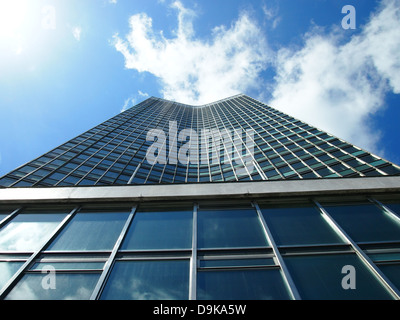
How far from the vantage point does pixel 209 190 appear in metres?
9.59

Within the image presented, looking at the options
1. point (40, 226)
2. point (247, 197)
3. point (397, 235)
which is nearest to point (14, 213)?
point (40, 226)

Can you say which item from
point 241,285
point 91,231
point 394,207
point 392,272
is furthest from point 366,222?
point 91,231

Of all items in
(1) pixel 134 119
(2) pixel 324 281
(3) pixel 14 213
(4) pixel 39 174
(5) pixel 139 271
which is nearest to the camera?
(2) pixel 324 281

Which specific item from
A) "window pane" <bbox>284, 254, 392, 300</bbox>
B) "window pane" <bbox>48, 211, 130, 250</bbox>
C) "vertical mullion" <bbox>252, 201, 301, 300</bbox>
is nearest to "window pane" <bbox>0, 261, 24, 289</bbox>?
"window pane" <bbox>48, 211, 130, 250</bbox>

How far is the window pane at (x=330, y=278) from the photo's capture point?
225 inches

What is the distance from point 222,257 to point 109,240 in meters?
3.48

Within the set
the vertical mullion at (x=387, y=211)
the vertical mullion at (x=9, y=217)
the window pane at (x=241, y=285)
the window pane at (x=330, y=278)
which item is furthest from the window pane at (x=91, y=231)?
the vertical mullion at (x=387, y=211)

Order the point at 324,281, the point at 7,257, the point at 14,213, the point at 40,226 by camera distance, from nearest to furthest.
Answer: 1. the point at 324,281
2. the point at 7,257
3. the point at 40,226
4. the point at 14,213

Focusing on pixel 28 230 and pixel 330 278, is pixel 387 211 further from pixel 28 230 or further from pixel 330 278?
pixel 28 230

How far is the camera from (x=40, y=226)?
8.57m

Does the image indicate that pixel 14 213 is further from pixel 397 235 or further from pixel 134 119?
pixel 134 119

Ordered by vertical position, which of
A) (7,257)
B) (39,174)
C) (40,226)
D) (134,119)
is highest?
(134,119)

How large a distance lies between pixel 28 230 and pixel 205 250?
19.4 feet

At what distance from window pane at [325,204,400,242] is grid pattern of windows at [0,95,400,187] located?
58.3 ft
